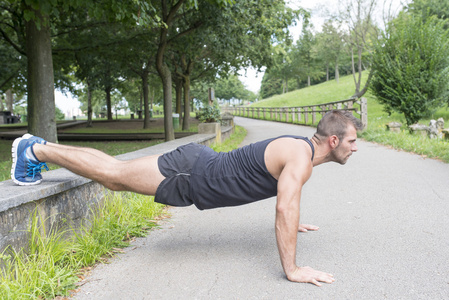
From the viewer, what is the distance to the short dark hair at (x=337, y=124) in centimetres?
Answer: 321

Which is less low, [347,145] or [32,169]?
[347,145]

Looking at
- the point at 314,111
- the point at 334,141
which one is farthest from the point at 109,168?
the point at 314,111

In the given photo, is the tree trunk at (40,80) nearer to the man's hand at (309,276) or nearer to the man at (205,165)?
the man at (205,165)

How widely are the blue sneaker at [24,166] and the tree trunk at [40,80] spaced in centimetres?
581

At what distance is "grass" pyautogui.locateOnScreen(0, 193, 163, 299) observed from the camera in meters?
2.68

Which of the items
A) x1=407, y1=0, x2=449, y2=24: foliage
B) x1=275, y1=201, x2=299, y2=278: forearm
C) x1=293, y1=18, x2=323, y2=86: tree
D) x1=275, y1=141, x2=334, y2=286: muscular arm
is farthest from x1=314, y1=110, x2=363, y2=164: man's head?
x1=293, y1=18, x2=323, y2=86: tree

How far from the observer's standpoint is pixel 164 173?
3.22m

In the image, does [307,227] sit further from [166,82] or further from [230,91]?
[230,91]

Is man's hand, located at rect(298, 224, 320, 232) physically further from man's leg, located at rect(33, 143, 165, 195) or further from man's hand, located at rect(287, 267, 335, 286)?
man's leg, located at rect(33, 143, 165, 195)

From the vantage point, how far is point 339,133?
3.21 metres

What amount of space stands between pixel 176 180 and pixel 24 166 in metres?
1.24

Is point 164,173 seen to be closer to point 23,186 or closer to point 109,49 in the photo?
point 23,186

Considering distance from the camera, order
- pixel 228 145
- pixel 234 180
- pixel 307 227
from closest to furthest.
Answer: pixel 234 180 < pixel 307 227 < pixel 228 145

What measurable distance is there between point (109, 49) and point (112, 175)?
11.1 meters
